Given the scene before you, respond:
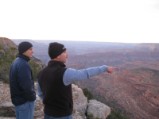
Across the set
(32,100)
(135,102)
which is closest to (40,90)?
(32,100)

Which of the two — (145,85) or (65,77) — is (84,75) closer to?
(65,77)

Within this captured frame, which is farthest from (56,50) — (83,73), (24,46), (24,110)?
(24,110)

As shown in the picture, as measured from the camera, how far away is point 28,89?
434cm

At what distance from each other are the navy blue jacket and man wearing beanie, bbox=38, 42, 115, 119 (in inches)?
30.5

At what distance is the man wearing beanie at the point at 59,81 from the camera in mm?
3301

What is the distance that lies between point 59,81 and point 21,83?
1.05 m

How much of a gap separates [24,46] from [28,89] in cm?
60

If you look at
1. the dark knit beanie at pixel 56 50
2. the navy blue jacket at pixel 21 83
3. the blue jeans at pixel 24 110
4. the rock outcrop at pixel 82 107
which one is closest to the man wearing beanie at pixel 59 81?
the dark knit beanie at pixel 56 50

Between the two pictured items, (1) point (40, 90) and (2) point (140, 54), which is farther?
(2) point (140, 54)

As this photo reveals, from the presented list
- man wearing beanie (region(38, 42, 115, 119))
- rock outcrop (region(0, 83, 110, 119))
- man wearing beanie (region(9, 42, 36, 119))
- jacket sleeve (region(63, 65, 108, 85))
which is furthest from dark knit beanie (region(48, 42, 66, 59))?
rock outcrop (region(0, 83, 110, 119))

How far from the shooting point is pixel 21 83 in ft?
14.2

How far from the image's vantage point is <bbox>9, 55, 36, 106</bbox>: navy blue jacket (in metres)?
4.33

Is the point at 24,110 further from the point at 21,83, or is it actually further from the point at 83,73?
the point at 83,73

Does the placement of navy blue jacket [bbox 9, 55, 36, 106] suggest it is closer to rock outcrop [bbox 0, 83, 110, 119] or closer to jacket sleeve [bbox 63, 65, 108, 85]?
jacket sleeve [bbox 63, 65, 108, 85]
